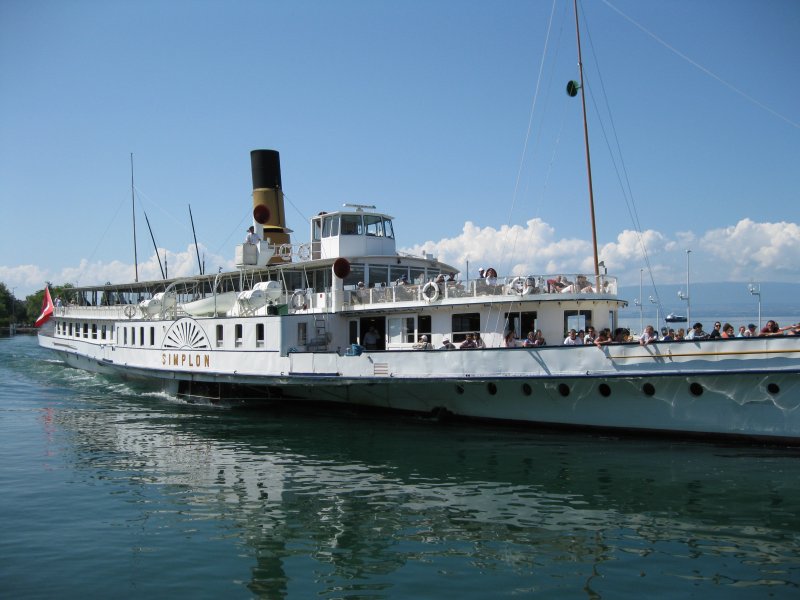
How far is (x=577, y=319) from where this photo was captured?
19766 millimetres

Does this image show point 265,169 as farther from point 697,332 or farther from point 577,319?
point 697,332

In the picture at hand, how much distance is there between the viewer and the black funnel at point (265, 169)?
2975 cm

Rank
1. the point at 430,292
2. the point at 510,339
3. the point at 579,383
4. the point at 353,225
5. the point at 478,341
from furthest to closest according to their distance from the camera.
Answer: the point at 353,225 < the point at 430,292 < the point at 478,341 < the point at 510,339 < the point at 579,383

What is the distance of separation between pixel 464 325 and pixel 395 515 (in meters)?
9.51

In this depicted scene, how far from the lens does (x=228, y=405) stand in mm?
25641

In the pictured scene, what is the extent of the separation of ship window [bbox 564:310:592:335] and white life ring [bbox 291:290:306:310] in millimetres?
9457

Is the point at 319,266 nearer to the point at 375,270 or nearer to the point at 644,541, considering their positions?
the point at 375,270

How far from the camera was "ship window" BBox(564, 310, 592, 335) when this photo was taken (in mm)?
19719

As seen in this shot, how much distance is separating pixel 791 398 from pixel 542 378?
227 inches

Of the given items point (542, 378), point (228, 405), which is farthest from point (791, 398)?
point (228, 405)

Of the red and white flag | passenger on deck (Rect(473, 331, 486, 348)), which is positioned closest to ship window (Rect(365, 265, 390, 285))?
passenger on deck (Rect(473, 331, 486, 348))

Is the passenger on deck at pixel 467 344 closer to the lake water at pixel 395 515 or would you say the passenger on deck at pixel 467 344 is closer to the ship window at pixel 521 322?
the ship window at pixel 521 322

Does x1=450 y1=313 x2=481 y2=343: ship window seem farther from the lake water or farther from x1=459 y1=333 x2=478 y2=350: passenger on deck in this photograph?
the lake water

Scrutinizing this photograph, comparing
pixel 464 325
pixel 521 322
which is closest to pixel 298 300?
pixel 464 325
